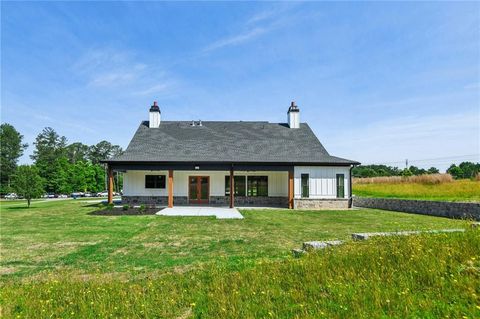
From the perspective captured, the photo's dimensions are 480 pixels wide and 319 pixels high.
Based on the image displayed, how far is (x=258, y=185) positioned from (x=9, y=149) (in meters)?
70.0

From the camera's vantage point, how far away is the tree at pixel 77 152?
258 ft

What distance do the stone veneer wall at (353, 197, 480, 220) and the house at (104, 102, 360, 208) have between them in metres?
2.52

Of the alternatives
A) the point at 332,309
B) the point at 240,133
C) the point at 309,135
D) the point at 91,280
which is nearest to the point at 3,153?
the point at 240,133

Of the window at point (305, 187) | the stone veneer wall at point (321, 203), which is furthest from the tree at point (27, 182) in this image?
the window at point (305, 187)

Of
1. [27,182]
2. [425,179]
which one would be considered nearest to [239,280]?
[27,182]

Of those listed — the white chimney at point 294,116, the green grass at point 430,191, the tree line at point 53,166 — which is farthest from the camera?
the tree line at point 53,166

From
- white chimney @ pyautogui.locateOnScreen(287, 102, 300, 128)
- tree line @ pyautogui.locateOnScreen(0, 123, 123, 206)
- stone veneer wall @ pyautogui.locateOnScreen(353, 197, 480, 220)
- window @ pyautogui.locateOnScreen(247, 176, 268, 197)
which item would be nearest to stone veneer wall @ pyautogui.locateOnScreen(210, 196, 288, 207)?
window @ pyautogui.locateOnScreen(247, 176, 268, 197)

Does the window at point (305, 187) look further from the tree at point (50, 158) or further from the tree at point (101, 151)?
the tree at point (101, 151)

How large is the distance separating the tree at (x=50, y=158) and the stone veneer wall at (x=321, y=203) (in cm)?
4571

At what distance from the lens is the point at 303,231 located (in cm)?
999

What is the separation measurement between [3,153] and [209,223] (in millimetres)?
73783

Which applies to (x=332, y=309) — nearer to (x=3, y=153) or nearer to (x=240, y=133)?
(x=240, y=133)

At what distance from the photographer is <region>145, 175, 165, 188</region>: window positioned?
20656 millimetres

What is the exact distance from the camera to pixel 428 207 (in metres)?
15.4
